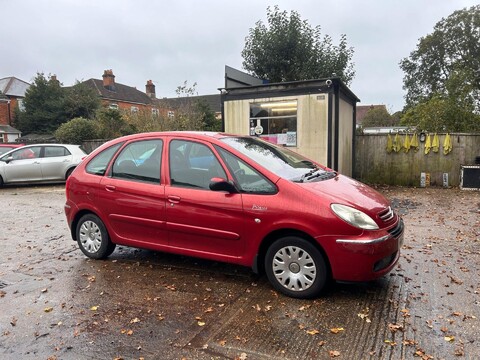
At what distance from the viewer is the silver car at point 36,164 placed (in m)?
12.6

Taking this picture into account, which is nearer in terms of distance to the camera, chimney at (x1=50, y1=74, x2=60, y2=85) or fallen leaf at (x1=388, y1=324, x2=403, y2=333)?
fallen leaf at (x1=388, y1=324, x2=403, y2=333)

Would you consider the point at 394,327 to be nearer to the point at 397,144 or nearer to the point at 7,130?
the point at 397,144

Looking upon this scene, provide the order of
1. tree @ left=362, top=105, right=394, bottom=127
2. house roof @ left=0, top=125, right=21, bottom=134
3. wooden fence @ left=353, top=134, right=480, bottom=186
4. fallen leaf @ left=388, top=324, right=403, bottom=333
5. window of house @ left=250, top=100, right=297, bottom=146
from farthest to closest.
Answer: tree @ left=362, top=105, right=394, bottom=127
house roof @ left=0, top=125, right=21, bottom=134
wooden fence @ left=353, top=134, right=480, bottom=186
window of house @ left=250, top=100, right=297, bottom=146
fallen leaf @ left=388, top=324, right=403, bottom=333

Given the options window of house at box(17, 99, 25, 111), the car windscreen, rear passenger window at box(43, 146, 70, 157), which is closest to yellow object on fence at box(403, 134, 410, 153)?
the car windscreen

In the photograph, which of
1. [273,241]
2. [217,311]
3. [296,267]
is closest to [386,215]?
[296,267]

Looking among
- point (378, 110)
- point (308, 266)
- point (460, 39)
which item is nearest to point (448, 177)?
point (308, 266)

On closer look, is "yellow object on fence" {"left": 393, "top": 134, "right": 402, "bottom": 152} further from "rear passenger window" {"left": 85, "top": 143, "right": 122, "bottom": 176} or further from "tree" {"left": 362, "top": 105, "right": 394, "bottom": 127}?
"tree" {"left": 362, "top": 105, "right": 394, "bottom": 127}

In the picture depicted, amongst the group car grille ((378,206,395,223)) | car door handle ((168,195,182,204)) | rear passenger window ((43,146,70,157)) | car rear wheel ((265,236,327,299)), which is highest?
rear passenger window ((43,146,70,157))

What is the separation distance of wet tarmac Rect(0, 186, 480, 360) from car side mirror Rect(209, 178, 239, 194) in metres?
1.09

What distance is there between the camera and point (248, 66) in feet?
71.1

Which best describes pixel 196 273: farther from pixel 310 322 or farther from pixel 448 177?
pixel 448 177

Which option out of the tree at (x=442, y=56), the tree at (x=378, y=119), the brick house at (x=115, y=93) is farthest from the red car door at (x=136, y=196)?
the tree at (x=378, y=119)

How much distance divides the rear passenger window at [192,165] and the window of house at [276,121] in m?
7.02

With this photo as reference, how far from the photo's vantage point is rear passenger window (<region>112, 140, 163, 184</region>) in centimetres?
452
